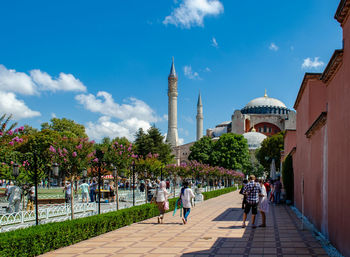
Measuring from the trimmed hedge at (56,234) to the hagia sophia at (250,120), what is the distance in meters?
61.5

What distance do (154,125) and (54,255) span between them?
130ft

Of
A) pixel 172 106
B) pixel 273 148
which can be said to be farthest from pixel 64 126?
pixel 273 148

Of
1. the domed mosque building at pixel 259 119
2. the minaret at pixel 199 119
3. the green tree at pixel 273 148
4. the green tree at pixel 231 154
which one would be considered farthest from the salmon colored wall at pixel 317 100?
the minaret at pixel 199 119

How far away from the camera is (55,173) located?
10359mm

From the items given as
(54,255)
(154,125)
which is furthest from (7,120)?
(154,125)

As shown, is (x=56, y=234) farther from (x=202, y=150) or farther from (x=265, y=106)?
(x=265, y=106)

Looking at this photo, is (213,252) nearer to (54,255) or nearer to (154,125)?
(54,255)

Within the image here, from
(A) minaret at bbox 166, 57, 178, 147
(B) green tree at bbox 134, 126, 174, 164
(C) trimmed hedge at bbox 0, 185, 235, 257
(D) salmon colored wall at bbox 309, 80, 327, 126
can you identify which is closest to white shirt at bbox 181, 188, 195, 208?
(C) trimmed hedge at bbox 0, 185, 235, 257

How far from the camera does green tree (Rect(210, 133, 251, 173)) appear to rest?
54.6 m

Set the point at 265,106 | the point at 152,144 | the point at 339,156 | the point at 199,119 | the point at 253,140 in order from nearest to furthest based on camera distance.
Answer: the point at 339,156, the point at 152,144, the point at 253,140, the point at 265,106, the point at 199,119

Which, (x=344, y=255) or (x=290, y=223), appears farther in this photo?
(x=290, y=223)

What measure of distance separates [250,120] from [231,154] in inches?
1137

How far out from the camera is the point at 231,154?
5519 cm

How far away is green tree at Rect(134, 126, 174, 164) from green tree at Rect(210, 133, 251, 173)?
10.7 m
